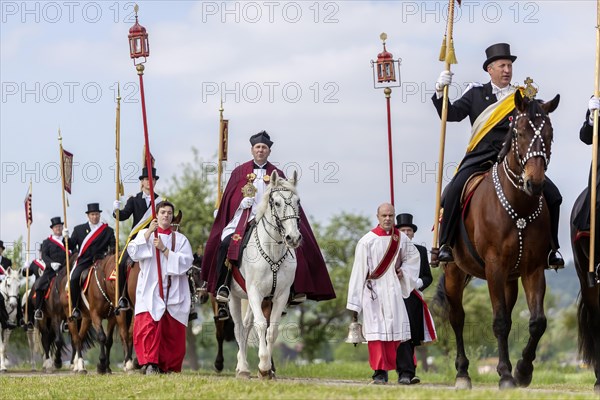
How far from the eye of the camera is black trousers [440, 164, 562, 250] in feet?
45.1

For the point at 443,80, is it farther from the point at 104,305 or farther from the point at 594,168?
the point at 104,305

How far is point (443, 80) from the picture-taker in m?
14.4

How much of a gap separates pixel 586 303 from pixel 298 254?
13.7ft

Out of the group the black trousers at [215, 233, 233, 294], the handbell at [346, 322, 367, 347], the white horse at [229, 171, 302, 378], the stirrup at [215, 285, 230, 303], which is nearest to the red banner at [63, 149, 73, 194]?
the black trousers at [215, 233, 233, 294]

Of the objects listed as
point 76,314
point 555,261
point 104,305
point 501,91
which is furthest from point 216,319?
point 555,261

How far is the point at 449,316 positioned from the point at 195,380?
353cm

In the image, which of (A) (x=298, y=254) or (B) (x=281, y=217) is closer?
(B) (x=281, y=217)

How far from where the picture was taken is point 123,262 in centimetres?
2048

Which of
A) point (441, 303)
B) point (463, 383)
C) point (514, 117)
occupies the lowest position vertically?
point (463, 383)

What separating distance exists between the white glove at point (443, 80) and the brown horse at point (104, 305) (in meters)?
8.53

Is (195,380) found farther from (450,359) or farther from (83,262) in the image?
(450,359)

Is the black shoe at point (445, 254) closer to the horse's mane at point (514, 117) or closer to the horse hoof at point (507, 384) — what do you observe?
the horse's mane at point (514, 117)

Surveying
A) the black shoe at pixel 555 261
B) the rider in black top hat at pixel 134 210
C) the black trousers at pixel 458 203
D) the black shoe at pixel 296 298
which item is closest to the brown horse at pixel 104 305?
the rider in black top hat at pixel 134 210

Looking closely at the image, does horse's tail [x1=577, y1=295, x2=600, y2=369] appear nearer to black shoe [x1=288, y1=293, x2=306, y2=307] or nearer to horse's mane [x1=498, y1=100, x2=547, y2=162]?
horse's mane [x1=498, y1=100, x2=547, y2=162]
